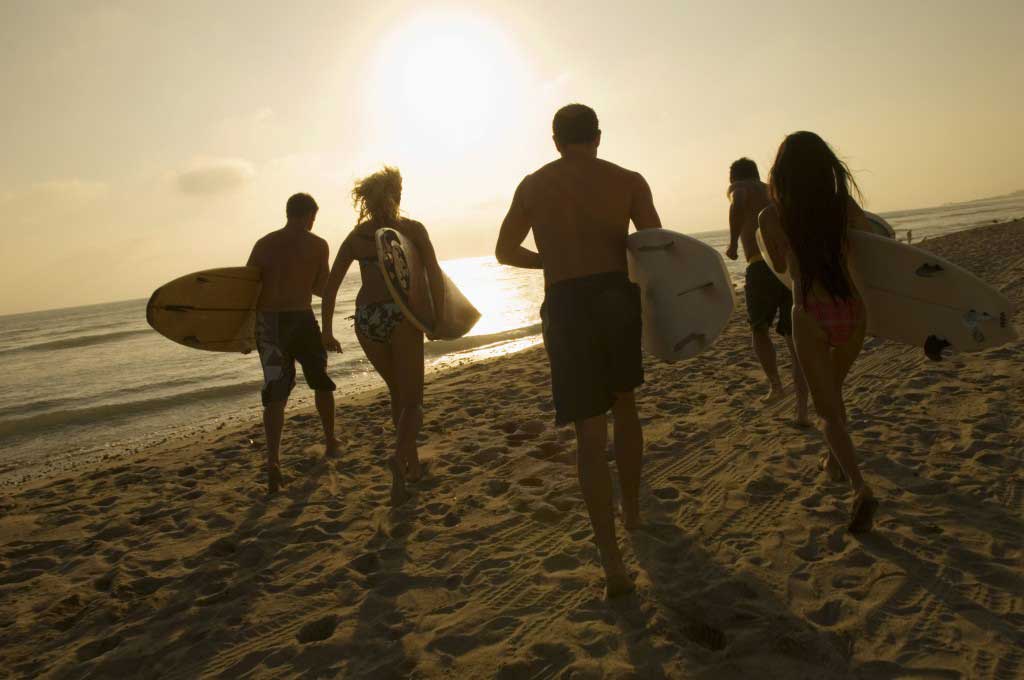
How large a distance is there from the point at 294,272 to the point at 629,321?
2.64 m

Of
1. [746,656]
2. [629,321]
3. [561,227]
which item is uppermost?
[561,227]

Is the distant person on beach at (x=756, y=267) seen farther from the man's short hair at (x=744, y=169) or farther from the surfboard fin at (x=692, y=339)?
the surfboard fin at (x=692, y=339)

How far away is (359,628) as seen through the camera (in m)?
2.36

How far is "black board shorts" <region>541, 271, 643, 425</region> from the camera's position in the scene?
7.66 feet

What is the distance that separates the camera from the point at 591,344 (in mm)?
2355

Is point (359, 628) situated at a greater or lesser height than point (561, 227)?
lesser

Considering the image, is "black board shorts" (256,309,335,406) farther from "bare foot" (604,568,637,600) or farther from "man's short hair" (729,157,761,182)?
"man's short hair" (729,157,761,182)

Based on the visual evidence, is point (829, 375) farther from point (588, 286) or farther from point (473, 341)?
point (473, 341)

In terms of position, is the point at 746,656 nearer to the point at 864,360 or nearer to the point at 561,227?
the point at 561,227

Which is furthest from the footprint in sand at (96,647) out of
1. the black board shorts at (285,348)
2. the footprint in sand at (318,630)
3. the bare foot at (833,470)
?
the bare foot at (833,470)

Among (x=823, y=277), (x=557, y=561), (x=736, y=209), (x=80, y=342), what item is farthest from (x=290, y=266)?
(x=80, y=342)

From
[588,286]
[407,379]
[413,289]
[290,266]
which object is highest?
[290,266]

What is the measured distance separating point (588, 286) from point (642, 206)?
0.41m

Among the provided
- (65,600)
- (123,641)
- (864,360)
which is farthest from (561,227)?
(864,360)
